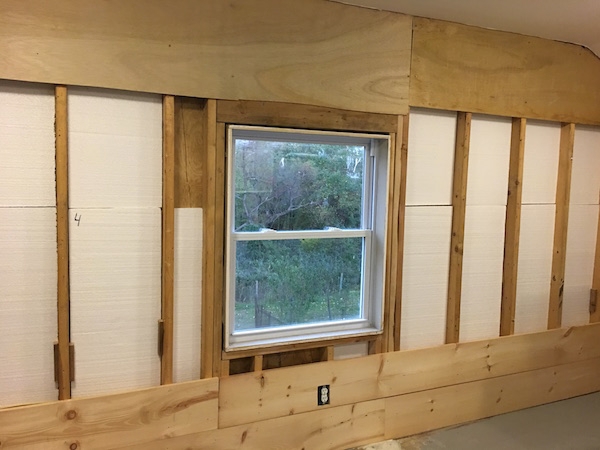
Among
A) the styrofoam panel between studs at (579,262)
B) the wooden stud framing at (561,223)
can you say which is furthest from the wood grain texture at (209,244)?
the styrofoam panel between studs at (579,262)

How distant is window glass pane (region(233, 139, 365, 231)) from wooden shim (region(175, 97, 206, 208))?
0.21m

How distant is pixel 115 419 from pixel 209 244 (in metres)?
0.92

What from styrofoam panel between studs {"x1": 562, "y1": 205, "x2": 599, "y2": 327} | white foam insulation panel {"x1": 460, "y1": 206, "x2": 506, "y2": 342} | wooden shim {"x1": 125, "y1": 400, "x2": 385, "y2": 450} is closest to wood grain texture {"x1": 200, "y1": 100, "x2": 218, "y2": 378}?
wooden shim {"x1": 125, "y1": 400, "x2": 385, "y2": 450}

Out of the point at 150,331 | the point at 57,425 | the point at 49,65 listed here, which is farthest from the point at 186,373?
the point at 49,65

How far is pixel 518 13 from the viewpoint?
262cm

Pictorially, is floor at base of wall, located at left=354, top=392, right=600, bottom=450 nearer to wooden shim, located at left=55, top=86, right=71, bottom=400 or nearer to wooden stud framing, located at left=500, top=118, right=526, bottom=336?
wooden stud framing, located at left=500, top=118, right=526, bottom=336

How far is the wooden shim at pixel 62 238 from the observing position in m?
2.04

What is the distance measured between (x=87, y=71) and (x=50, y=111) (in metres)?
0.24

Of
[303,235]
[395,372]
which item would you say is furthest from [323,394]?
[303,235]

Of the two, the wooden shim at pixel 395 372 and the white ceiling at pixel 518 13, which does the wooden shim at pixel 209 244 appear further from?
the white ceiling at pixel 518 13

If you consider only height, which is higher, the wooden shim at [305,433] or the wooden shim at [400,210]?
the wooden shim at [400,210]

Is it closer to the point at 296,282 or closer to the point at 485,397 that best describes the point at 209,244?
the point at 296,282

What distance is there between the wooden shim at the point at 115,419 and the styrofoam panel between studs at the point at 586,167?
2.81m

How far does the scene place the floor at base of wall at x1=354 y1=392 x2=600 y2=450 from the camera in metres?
2.78
